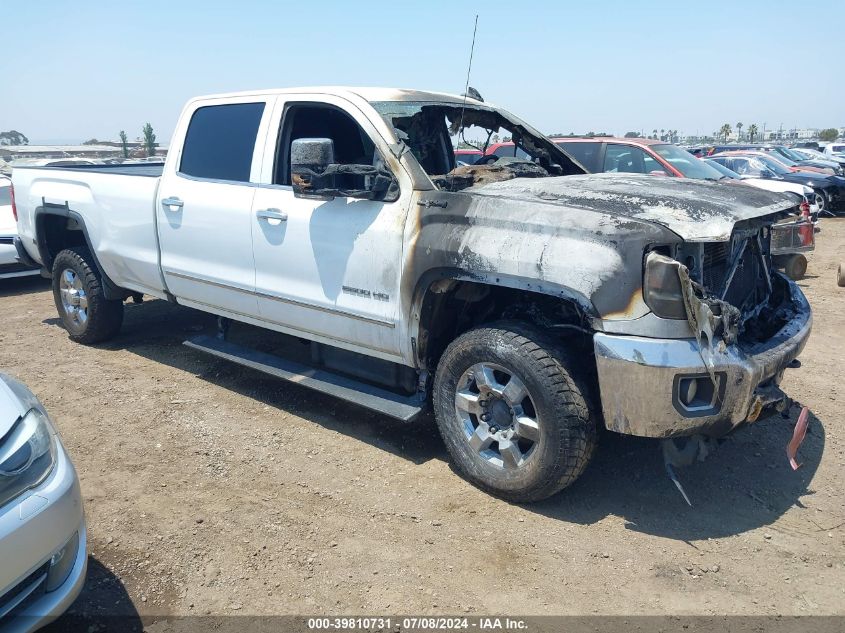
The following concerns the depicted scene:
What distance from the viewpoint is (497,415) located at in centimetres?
357

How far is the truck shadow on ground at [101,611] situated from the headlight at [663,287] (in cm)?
249

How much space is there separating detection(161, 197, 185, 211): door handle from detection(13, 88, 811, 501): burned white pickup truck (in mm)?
57

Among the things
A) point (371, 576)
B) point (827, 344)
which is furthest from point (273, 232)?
point (827, 344)

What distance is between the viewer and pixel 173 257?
16.6ft

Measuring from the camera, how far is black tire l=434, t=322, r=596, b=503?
3252mm

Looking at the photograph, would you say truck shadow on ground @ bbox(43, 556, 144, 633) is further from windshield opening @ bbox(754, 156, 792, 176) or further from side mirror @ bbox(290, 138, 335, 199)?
windshield opening @ bbox(754, 156, 792, 176)

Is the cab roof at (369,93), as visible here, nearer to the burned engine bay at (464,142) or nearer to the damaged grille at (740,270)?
the burned engine bay at (464,142)

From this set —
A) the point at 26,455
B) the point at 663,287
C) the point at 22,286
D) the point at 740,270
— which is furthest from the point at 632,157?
the point at 26,455

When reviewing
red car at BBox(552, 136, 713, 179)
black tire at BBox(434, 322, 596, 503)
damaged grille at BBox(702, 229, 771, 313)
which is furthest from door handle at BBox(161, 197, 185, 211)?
red car at BBox(552, 136, 713, 179)

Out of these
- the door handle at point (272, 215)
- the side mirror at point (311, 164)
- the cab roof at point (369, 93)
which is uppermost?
the cab roof at point (369, 93)

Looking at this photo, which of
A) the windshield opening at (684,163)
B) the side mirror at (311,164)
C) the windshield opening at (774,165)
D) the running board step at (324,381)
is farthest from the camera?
the windshield opening at (774,165)

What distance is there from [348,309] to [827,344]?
4412 mm

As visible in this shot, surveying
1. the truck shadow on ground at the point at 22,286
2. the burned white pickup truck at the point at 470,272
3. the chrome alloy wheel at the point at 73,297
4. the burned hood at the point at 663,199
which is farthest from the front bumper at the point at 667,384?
the truck shadow on ground at the point at 22,286

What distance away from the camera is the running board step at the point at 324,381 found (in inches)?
155
